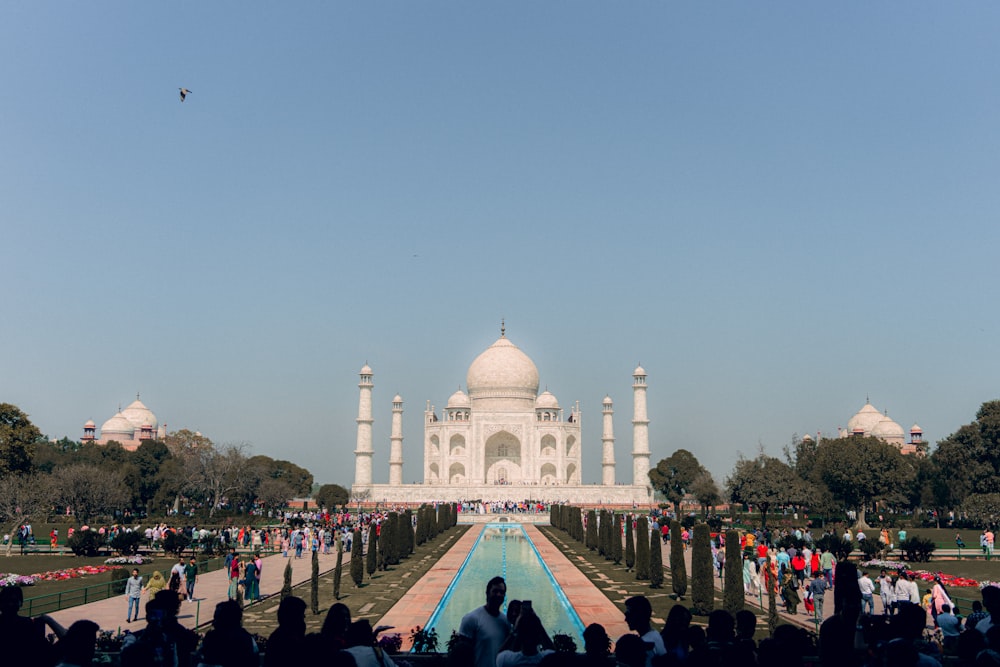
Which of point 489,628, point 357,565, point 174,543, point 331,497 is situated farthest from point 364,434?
point 489,628

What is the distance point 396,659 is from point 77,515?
39286mm

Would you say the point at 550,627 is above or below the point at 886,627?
below

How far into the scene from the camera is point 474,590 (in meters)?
19.4

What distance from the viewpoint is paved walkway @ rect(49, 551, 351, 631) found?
14625 mm

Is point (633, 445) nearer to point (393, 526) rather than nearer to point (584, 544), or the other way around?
point (584, 544)

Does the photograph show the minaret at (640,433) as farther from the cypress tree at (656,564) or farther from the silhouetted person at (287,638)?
the silhouetted person at (287,638)

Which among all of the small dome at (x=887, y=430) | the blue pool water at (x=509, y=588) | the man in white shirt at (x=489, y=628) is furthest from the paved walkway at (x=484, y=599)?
the small dome at (x=887, y=430)

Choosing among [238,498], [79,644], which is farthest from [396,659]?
[238,498]

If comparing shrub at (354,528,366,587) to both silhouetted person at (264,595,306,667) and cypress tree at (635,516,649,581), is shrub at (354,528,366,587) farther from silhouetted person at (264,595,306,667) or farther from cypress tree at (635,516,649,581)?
silhouetted person at (264,595,306,667)

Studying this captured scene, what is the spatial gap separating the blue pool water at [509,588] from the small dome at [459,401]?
42462 mm

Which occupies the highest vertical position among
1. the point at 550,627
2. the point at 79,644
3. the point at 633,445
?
the point at 633,445

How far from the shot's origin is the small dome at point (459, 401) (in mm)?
76438

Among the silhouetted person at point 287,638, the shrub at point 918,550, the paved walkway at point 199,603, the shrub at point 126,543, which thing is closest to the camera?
the silhouetted person at point 287,638

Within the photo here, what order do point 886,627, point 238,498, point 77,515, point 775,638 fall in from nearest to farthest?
point 775,638 < point 886,627 < point 77,515 < point 238,498
